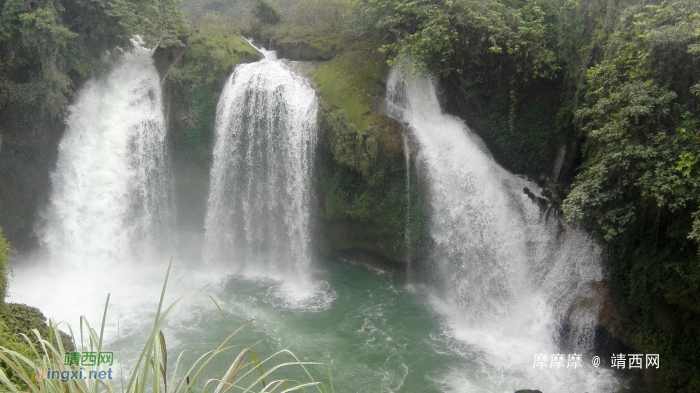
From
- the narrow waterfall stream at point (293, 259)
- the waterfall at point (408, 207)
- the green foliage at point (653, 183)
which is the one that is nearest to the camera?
the green foliage at point (653, 183)

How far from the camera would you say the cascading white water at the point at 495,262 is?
9.69 m

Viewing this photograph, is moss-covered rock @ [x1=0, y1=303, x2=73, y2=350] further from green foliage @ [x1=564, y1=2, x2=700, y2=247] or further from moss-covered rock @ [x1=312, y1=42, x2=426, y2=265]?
green foliage @ [x1=564, y1=2, x2=700, y2=247]

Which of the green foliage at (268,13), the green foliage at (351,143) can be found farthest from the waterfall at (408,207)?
the green foliage at (268,13)

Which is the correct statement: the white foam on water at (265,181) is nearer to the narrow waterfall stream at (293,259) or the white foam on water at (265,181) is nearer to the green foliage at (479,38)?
the narrow waterfall stream at (293,259)

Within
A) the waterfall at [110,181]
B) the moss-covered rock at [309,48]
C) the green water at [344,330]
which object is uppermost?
the moss-covered rock at [309,48]

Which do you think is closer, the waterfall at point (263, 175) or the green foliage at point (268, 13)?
the waterfall at point (263, 175)

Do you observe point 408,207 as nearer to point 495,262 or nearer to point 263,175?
point 495,262

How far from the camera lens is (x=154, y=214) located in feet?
45.7

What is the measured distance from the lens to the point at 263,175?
43.8 feet

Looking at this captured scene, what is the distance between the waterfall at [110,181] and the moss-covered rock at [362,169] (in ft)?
17.1

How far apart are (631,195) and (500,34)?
5.05m

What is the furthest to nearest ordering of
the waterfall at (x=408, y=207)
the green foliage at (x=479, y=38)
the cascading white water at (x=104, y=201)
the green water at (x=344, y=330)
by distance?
the cascading white water at (x=104, y=201) < the waterfall at (x=408, y=207) < the green foliage at (x=479, y=38) < the green water at (x=344, y=330)

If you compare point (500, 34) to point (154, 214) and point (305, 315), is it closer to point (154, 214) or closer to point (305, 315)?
point (305, 315)

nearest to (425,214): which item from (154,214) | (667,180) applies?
(667,180)
